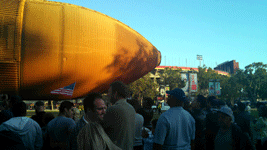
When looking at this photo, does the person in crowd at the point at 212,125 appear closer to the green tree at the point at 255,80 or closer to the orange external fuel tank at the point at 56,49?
the orange external fuel tank at the point at 56,49

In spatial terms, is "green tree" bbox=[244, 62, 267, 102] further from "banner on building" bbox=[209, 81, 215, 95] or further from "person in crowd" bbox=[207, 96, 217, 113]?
"person in crowd" bbox=[207, 96, 217, 113]

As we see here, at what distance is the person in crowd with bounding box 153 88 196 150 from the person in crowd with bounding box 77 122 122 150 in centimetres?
156

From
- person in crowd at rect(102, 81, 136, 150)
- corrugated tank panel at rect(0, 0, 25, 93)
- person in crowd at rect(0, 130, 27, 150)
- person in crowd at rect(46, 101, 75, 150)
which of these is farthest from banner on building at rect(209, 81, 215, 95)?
person in crowd at rect(0, 130, 27, 150)

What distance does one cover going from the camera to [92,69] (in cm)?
974

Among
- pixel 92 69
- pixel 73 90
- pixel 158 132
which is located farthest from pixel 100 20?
pixel 158 132

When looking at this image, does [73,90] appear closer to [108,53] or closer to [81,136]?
[108,53]

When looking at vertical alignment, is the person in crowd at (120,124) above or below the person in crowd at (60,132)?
above

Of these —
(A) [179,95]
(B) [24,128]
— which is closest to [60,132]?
(B) [24,128]

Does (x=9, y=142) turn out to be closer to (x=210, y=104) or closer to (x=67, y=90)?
(x=210, y=104)

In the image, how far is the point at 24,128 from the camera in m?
3.98

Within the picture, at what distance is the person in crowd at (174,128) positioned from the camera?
3388mm

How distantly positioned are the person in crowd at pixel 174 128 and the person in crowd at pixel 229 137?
52 cm

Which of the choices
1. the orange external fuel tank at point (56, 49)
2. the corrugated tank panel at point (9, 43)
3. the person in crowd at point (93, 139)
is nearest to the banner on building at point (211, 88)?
the orange external fuel tank at point (56, 49)

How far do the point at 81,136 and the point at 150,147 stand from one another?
288 cm
